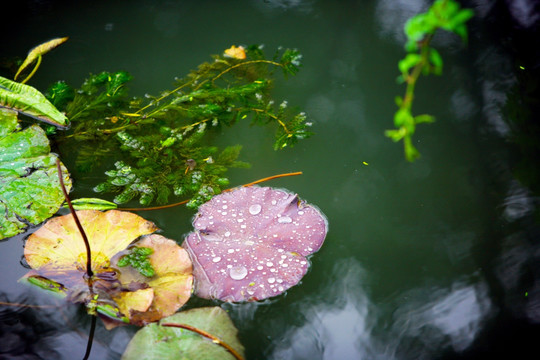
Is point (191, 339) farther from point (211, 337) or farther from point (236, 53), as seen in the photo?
point (236, 53)

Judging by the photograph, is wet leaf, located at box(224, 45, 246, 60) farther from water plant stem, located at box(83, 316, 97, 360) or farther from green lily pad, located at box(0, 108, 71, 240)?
water plant stem, located at box(83, 316, 97, 360)

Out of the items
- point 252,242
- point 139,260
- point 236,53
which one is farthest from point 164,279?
point 236,53

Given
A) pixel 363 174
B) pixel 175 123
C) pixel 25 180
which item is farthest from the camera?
pixel 175 123

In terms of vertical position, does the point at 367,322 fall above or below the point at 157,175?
below

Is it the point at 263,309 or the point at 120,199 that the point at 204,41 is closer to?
the point at 120,199

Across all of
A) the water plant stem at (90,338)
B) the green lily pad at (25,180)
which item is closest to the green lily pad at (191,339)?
the water plant stem at (90,338)

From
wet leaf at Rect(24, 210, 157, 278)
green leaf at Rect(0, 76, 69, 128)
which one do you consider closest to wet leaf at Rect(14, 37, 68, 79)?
green leaf at Rect(0, 76, 69, 128)

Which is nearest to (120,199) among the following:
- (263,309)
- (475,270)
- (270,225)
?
(270,225)
